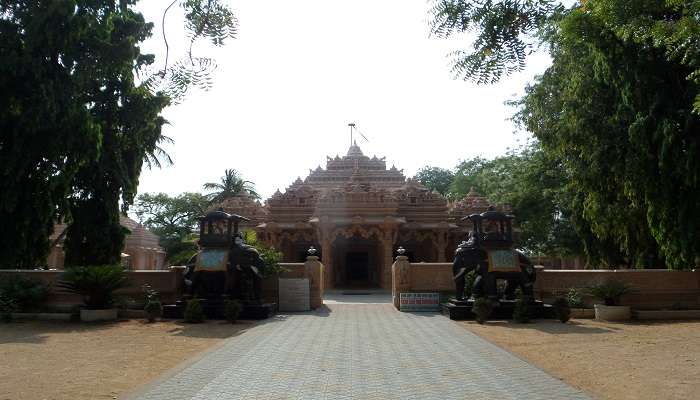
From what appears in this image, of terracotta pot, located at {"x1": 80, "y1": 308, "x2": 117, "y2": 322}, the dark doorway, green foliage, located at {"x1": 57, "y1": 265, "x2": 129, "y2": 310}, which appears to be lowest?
terracotta pot, located at {"x1": 80, "y1": 308, "x2": 117, "y2": 322}

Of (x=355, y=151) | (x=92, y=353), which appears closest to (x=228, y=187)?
(x=355, y=151)

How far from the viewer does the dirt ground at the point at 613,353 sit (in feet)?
22.0

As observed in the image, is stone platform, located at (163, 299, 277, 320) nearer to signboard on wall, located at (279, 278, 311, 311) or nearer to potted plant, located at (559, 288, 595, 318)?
signboard on wall, located at (279, 278, 311, 311)

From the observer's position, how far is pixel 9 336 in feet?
36.1

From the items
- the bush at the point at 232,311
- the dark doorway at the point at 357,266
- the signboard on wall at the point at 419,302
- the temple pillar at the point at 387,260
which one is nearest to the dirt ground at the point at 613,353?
the signboard on wall at the point at 419,302

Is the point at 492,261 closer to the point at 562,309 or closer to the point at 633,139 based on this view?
the point at 562,309

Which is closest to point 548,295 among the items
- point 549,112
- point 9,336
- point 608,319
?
point 608,319

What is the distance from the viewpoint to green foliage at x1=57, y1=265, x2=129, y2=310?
13711 mm

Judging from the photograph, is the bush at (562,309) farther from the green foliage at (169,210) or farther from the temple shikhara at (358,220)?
the green foliage at (169,210)

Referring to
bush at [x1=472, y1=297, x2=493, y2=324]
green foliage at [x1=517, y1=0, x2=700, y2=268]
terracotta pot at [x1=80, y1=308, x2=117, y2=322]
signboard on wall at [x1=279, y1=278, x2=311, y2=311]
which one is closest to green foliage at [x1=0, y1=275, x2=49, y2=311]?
terracotta pot at [x1=80, y1=308, x2=117, y2=322]

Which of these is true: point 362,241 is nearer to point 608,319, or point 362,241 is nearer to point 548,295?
point 548,295

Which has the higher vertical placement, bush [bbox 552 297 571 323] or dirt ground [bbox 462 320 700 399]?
bush [bbox 552 297 571 323]

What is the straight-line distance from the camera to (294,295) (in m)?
16.8

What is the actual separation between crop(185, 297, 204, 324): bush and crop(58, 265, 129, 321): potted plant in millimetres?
2090
